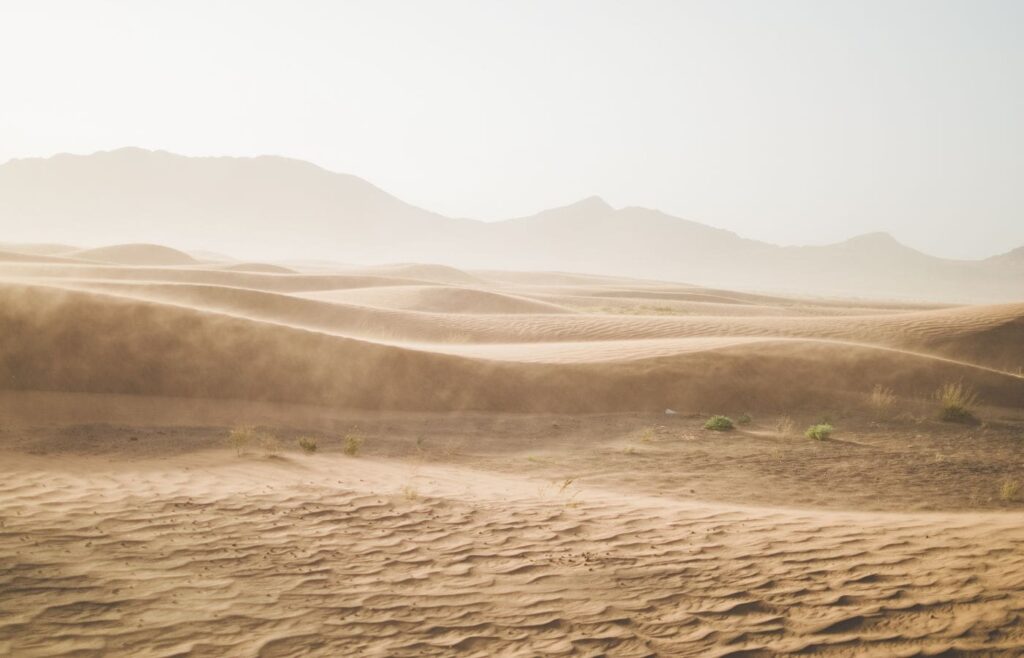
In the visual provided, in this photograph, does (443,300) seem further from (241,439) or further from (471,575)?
(471,575)

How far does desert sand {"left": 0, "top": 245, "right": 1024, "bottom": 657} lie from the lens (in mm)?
4316

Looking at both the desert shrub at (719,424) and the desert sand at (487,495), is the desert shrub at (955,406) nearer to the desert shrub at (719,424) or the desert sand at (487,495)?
the desert sand at (487,495)

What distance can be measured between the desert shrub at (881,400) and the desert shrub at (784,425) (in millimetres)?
1754

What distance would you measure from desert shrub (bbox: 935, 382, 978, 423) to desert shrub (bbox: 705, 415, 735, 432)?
394cm

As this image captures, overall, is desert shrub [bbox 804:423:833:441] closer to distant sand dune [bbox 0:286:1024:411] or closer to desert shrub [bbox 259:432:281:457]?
distant sand dune [bbox 0:286:1024:411]

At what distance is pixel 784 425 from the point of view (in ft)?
38.5

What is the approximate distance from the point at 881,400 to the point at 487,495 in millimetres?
9167

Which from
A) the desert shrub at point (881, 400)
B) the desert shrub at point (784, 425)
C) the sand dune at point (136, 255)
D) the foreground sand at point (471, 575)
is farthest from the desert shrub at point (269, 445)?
the sand dune at point (136, 255)

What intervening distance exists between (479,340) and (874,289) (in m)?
156

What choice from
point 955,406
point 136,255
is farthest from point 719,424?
point 136,255

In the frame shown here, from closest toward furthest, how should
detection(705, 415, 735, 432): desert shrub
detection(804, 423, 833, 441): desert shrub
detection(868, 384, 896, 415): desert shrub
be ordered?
1. detection(804, 423, 833, 441): desert shrub
2. detection(705, 415, 735, 432): desert shrub
3. detection(868, 384, 896, 415): desert shrub

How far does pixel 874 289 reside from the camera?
15338cm

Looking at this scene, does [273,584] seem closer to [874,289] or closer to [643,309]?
[643,309]

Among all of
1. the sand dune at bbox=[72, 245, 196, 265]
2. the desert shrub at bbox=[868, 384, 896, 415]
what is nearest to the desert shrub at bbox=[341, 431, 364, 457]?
the desert shrub at bbox=[868, 384, 896, 415]
